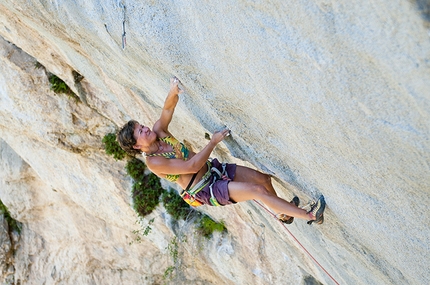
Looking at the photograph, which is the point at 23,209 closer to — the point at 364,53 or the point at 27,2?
the point at 27,2

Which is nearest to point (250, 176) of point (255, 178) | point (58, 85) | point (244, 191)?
point (255, 178)

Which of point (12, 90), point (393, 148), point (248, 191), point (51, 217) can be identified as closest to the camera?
point (393, 148)

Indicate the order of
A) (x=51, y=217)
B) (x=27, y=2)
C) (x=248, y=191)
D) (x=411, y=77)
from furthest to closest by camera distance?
1. (x=51, y=217)
2. (x=27, y=2)
3. (x=248, y=191)
4. (x=411, y=77)

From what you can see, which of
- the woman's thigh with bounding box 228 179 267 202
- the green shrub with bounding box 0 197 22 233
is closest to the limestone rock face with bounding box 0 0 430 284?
the woman's thigh with bounding box 228 179 267 202

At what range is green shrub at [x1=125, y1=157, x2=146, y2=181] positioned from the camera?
26.5ft

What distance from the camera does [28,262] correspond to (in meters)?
10.4

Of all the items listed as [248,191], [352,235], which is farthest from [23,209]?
[352,235]

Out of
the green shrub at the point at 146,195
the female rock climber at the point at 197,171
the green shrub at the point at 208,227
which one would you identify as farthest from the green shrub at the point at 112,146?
the female rock climber at the point at 197,171

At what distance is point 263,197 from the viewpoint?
404cm

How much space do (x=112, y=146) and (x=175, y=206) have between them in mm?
1299

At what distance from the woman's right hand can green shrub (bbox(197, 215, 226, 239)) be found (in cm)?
366

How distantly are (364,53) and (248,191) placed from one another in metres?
2.04

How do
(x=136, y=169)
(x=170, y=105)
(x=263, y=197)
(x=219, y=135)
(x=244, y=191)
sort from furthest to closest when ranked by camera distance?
(x=136, y=169) → (x=170, y=105) → (x=244, y=191) → (x=263, y=197) → (x=219, y=135)

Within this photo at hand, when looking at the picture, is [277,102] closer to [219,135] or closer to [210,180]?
[219,135]
